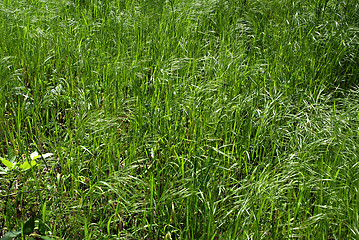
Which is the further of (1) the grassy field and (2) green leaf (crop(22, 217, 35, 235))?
(1) the grassy field

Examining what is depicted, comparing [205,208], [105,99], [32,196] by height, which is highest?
[105,99]

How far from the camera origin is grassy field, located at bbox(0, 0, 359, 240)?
1.48 meters

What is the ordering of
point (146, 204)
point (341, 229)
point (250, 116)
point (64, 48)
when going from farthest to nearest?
point (64, 48) < point (250, 116) < point (146, 204) < point (341, 229)

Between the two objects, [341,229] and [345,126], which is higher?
[345,126]

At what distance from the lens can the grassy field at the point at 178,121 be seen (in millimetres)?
1484

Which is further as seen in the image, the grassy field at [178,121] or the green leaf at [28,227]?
the grassy field at [178,121]

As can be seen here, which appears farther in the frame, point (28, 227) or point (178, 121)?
point (178, 121)

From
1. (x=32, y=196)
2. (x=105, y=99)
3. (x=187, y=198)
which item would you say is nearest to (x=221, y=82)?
(x=105, y=99)

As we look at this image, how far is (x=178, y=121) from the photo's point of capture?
208 cm

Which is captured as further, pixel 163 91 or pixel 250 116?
pixel 163 91

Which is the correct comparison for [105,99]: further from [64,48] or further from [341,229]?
[341,229]

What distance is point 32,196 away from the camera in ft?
5.31

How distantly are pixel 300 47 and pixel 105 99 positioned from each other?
1.61 meters

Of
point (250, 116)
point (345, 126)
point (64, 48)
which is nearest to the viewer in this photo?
point (345, 126)
